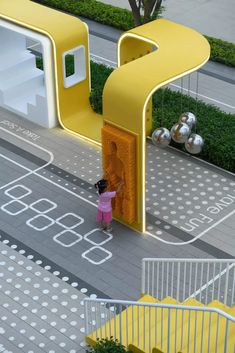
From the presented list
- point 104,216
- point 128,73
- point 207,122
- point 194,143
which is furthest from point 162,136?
point 207,122

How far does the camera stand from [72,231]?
51.1ft

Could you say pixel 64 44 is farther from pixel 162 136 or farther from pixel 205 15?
pixel 205 15

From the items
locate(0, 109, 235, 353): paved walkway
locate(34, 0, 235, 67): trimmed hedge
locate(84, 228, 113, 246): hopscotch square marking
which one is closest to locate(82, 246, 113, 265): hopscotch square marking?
locate(0, 109, 235, 353): paved walkway

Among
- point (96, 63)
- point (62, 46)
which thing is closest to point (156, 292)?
point (62, 46)

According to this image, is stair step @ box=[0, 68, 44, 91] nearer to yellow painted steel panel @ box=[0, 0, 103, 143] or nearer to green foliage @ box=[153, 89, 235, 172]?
yellow painted steel panel @ box=[0, 0, 103, 143]

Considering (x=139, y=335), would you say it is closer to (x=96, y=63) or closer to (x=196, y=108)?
(x=196, y=108)

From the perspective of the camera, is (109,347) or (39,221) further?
(39,221)

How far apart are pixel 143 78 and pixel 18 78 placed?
633cm

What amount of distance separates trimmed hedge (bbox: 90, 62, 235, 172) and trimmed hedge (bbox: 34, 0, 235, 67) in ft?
13.2

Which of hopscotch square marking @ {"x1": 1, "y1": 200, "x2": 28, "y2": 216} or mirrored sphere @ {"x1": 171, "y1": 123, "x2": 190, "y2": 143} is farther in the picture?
hopscotch square marking @ {"x1": 1, "y1": 200, "x2": 28, "y2": 216}

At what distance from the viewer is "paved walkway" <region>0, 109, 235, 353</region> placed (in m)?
13.6

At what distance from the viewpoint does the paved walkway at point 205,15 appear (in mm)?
25000

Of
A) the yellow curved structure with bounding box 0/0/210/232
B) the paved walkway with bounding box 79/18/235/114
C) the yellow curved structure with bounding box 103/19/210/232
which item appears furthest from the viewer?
the paved walkway with bounding box 79/18/235/114

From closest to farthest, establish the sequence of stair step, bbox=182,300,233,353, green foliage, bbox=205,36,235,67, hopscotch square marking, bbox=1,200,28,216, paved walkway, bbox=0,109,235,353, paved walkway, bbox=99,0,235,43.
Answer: stair step, bbox=182,300,233,353, paved walkway, bbox=0,109,235,353, hopscotch square marking, bbox=1,200,28,216, green foliage, bbox=205,36,235,67, paved walkway, bbox=99,0,235,43
